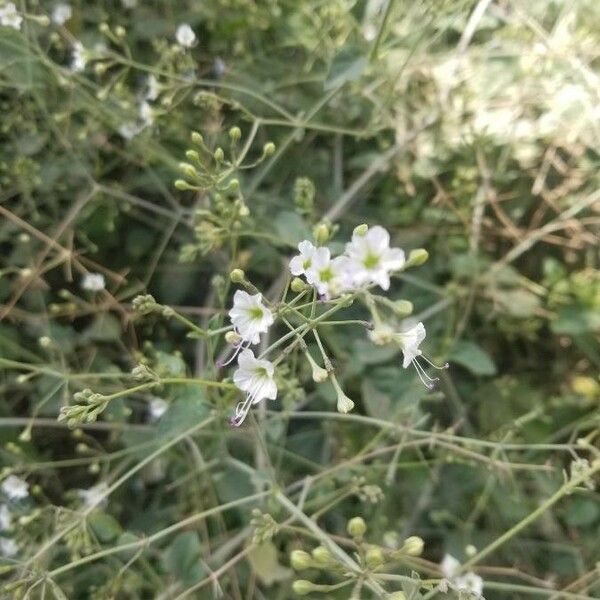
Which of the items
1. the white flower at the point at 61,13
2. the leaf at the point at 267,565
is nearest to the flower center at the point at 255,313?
the leaf at the point at 267,565

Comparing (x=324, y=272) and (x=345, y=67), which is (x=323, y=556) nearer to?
(x=324, y=272)

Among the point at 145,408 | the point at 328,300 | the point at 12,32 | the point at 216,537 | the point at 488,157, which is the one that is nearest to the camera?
the point at 328,300

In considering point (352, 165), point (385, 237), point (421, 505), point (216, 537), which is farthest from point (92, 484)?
point (385, 237)

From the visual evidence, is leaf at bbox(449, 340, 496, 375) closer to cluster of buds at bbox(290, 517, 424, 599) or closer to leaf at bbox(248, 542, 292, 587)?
leaf at bbox(248, 542, 292, 587)

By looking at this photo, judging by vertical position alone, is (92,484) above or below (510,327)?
below

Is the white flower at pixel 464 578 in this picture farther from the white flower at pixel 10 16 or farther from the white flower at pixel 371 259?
the white flower at pixel 10 16

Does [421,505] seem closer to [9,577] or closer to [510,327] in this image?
[510,327]

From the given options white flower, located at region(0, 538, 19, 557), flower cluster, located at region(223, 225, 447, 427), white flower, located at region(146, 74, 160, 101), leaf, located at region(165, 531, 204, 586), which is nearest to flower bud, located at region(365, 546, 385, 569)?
flower cluster, located at region(223, 225, 447, 427)
